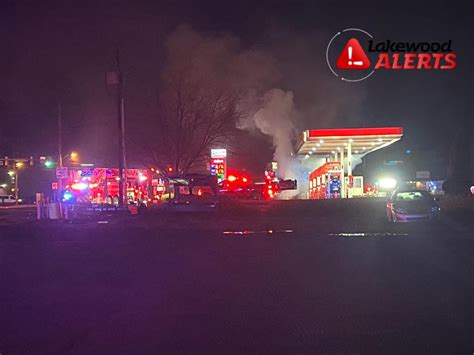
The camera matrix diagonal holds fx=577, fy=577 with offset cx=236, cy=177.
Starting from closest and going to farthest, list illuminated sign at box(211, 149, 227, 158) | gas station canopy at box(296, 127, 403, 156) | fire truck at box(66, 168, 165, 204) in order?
gas station canopy at box(296, 127, 403, 156) → fire truck at box(66, 168, 165, 204) → illuminated sign at box(211, 149, 227, 158)

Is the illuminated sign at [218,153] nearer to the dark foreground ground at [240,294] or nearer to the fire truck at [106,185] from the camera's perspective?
the fire truck at [106,185]

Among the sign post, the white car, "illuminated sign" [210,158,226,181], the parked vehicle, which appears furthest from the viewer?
the white car

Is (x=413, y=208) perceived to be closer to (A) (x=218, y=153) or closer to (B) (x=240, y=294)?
(B) (x=240, y=294)

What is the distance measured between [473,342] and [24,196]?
6224cm

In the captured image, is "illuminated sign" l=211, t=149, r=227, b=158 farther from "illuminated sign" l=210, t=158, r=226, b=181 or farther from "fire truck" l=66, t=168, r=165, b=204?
"fire truck" l=66, t=168, r=165, b=204

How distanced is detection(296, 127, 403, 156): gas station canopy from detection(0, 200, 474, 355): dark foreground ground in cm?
1557

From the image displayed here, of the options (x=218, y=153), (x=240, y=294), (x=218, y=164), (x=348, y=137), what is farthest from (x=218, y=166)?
(x=240, y=294)

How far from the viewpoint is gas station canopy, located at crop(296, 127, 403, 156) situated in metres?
31.8

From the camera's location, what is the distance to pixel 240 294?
855 centimetres

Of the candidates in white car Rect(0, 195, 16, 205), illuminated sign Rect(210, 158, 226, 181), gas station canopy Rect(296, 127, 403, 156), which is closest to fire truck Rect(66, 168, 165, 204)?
illuminated sign Rect(210, 158, 226, 181)

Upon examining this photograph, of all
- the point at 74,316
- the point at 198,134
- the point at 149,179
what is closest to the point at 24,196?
the point at 149,179

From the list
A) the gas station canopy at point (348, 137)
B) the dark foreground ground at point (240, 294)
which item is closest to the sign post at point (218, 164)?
the gas station canopy at point (348, 137)

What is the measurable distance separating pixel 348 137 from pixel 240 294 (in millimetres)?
25757

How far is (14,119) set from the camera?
54.3m
